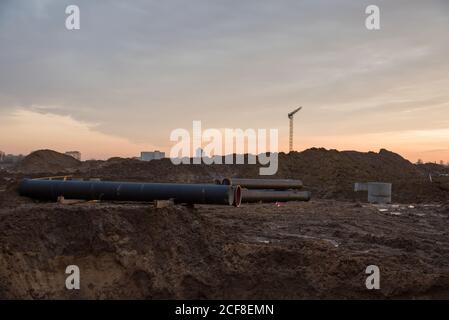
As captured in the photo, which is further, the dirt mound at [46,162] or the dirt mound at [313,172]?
the dirt mound at [46,162]

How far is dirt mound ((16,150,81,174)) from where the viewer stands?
44156 millimetres

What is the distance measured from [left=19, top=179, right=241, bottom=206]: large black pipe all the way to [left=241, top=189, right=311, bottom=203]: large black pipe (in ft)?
22.8

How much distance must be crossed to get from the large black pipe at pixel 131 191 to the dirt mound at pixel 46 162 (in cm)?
3054

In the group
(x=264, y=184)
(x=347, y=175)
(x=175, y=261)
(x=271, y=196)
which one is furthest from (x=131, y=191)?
(x=347, y=175)

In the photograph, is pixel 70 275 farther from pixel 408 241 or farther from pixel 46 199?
pixel 408 241

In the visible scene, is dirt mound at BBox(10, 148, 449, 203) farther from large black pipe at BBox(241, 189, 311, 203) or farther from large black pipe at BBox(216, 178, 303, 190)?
large black pipe at BBox(241, 189, 311, 203)

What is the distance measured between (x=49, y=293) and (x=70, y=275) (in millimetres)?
616

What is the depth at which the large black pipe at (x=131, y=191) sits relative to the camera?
43.1 feet

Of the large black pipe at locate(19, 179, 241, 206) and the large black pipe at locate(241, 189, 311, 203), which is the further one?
the large black pipe at locate(241, 189, 311, 203)

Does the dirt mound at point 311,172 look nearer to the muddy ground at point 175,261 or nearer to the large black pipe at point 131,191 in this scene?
the large black pipe at point 131,191

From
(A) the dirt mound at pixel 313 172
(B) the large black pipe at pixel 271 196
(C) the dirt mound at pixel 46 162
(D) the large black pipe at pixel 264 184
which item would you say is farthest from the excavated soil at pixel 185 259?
(C) the dirt mound at pixel 46 162

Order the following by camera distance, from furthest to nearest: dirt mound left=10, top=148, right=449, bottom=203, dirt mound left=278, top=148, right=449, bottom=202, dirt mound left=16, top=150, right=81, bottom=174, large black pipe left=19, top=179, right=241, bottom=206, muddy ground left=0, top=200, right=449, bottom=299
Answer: dirt mound left=16, top=150, right=81, bottom=174 < dirt mound left=10, top=148, right=449, bottom=203 < dirt mound left=278, top=148, right=449, bottom=202 < large black pipe left=19, top=179, right=241, bottom=206 < muddy ground left=0, top=200, right=449, bottom=299

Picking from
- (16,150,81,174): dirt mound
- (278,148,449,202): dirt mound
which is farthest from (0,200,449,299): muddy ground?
(16,150,81,174): dirt mound

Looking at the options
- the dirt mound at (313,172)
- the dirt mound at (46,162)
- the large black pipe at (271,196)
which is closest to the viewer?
the large black pipe at (271,196)
